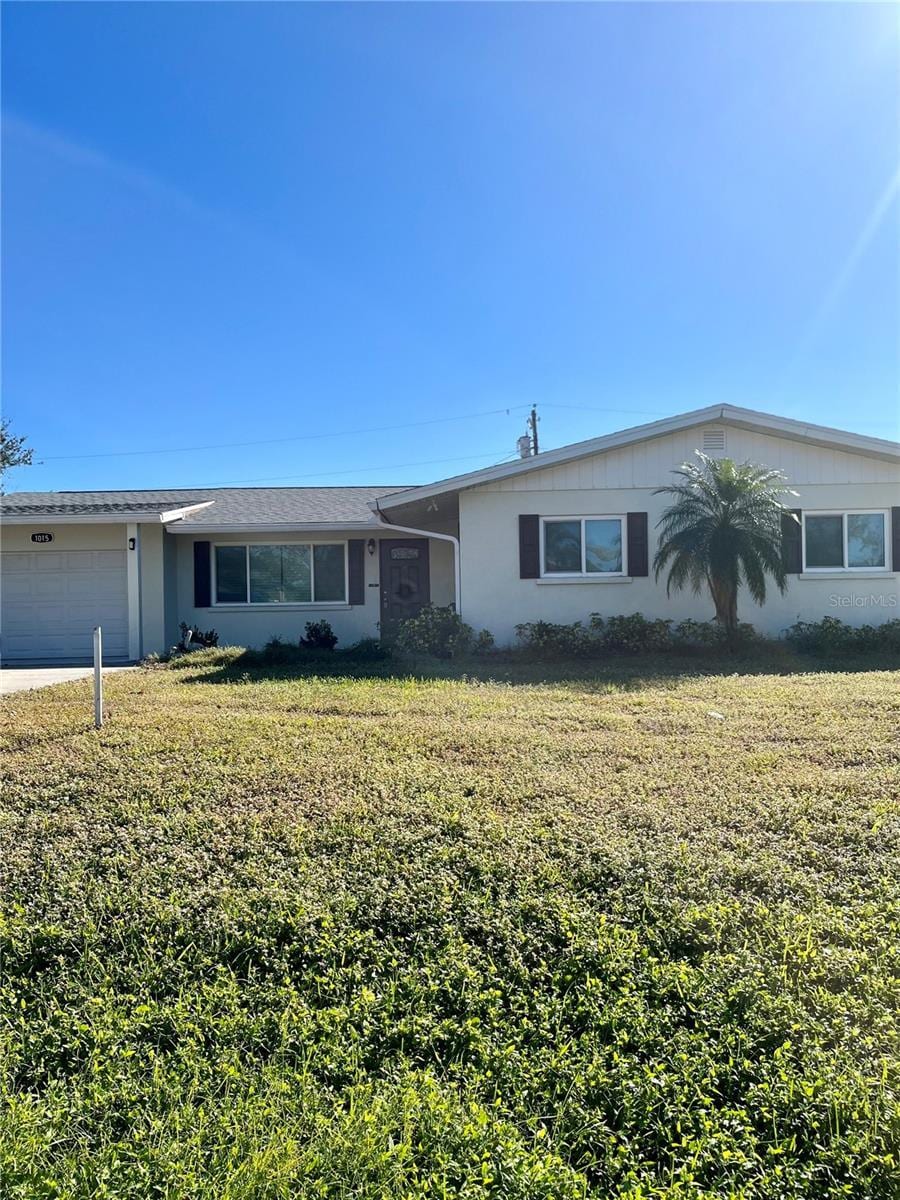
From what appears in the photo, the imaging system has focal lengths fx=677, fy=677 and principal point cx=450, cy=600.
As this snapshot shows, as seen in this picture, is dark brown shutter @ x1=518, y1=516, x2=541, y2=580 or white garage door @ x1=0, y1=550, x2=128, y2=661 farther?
white garage door @ x1=0, y1=550, x2=128, y2=661

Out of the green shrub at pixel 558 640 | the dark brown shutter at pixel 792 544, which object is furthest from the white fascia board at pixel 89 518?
the dark brown shutter at pixel 792 544

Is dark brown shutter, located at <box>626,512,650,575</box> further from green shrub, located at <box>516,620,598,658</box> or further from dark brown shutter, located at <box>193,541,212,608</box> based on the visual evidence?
dark brown shutter, located at <box>193,541,212,608</box>

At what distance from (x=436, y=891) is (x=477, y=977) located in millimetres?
572

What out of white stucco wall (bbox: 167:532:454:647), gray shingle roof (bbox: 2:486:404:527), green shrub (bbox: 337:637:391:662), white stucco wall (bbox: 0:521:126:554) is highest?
gray shingle roof (bbox: 2:486:404:527)

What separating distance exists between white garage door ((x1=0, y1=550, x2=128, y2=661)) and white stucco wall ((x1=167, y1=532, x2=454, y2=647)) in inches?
44.4

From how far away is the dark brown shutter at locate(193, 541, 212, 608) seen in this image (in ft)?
45.0

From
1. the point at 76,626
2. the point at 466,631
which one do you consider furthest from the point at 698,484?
the point at 76,626

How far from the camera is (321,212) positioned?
11508 mm

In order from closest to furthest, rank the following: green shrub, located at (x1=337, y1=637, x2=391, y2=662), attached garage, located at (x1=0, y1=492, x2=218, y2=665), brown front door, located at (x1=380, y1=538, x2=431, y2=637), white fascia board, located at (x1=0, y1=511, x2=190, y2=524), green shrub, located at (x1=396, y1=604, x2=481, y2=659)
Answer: green shrub, located at (x1=337, y1=637, x2=391, y2=662), green shrub, located at (x1=396, y1=604, x2=481, y2=659), white fascia board, located at (x1=0, y1=511, x2=190, y2=524), attached garage, located at (x1=0, y1=492, x2=218, y2=665), brown front door, located at (x1=380, y1=538, x2=431, y2=637)

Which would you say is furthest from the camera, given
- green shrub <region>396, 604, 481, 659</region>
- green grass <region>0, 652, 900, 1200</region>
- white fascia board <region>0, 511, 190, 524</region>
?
white fascia board <region>0, 511, 190, 524</region>

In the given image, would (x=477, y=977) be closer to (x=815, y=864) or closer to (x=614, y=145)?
(x=815, y=864)

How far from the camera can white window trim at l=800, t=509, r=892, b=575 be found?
38.6 feet

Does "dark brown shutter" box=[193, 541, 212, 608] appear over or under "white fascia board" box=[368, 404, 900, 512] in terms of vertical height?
under

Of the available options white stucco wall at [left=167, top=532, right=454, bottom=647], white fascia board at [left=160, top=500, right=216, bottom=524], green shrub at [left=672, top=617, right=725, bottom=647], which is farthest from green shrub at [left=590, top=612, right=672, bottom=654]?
white fascia board at [left=160, top=500, right=216, bottom=524]
